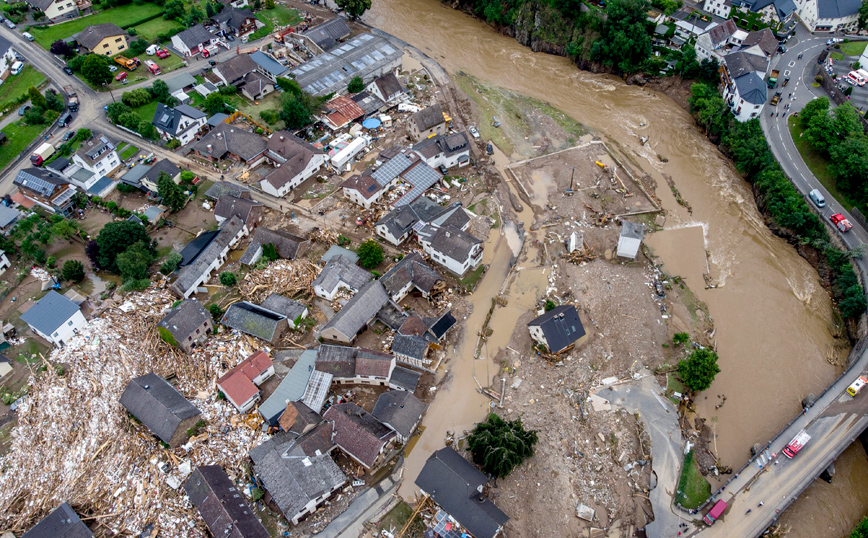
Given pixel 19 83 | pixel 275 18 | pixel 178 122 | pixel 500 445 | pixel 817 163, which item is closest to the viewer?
pixel 500 445

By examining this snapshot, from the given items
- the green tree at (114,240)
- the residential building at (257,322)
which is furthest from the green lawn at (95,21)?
the residential building at (257,322)

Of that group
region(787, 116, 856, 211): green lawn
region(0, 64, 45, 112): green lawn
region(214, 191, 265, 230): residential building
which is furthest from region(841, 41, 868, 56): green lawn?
region(0, 64, 45, 112): green lawn

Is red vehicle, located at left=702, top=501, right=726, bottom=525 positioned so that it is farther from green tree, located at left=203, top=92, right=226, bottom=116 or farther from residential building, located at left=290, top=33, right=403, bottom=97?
green tree, located at left=203, top=92, right=226, bottom=116

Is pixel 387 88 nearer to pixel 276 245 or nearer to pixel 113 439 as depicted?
pixel 276 245

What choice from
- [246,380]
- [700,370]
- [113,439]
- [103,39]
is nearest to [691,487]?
[700,370]

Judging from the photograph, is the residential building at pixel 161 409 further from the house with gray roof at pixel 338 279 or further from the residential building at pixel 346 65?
the residential building at pixel 346 65

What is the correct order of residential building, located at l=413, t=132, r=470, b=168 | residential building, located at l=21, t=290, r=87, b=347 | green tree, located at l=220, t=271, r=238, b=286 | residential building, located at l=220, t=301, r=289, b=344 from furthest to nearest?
residential building, located at l=413, t=132, r=470, b=168 → green tree, located at l=220, t=271, r=238, b=286 → residential building, located at l=220, t=301, r=289, b=344 → residential building, located at l=21, t=290, r=87, b=347
